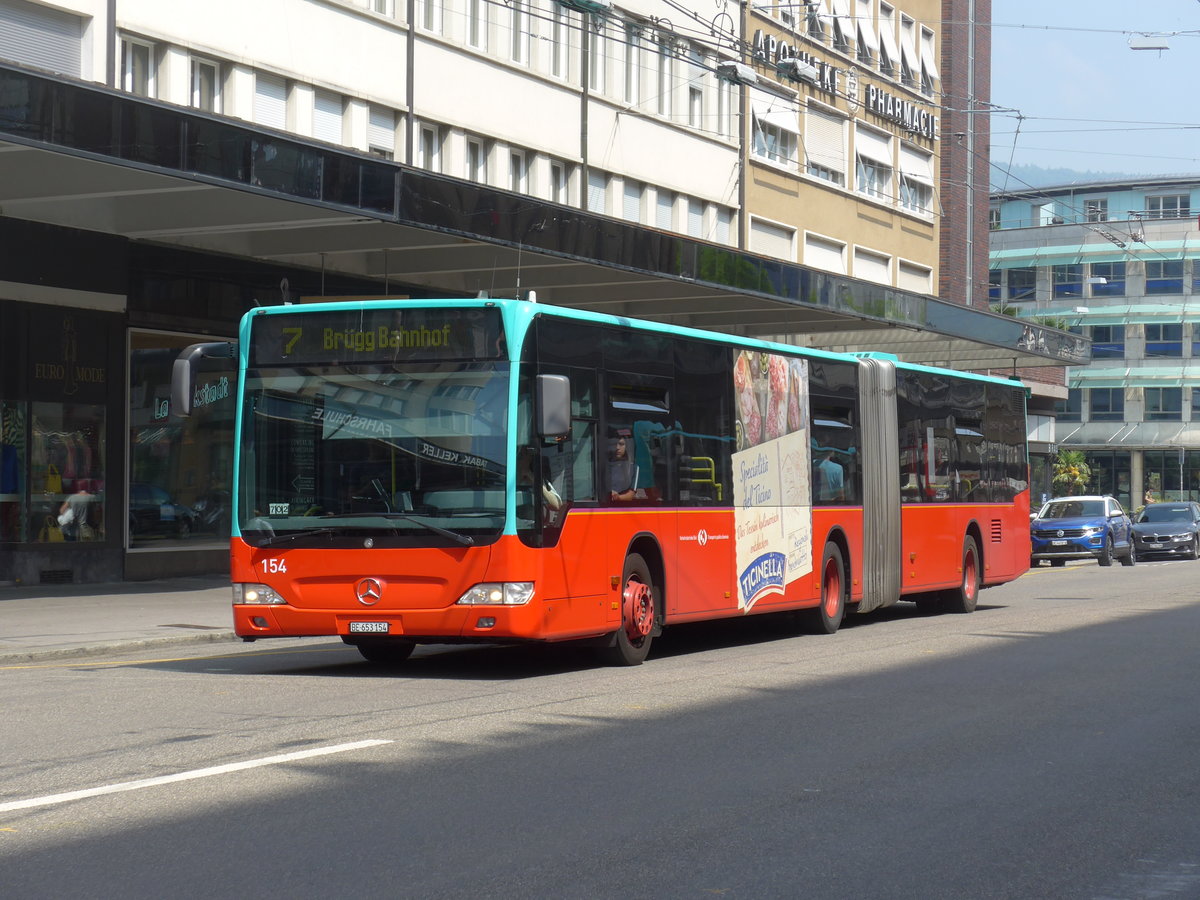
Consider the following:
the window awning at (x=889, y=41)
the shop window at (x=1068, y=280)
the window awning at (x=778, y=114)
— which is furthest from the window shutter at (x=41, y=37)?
the shop window at (x=1068, y=280)

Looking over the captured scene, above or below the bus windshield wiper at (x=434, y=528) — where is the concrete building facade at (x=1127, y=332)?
above

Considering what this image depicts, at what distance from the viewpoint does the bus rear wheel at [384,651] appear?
1481 centimetres

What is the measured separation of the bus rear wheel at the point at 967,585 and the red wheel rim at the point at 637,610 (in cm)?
835

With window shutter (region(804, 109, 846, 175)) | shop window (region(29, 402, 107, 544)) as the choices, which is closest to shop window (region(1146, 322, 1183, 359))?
window shutter (region(804, 109, 846, 175))

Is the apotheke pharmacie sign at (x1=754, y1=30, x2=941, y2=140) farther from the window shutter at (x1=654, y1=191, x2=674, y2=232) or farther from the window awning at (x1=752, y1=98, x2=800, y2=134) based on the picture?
the window shutter at (x1=654, y1=191, x2=674, y2=232)

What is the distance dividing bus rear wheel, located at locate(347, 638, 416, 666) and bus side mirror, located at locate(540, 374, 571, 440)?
2913 millimetres

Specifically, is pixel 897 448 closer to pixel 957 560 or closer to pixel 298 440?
pixel 957 560

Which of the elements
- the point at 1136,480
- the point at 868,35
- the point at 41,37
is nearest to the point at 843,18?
the point at 868,35

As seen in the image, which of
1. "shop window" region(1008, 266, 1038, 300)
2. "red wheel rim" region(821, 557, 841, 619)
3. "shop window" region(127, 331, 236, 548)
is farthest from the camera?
"shop window" region(1008, 266, 1038, 300)

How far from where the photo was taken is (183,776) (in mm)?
8297

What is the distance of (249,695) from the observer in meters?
11.9

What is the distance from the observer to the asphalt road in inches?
250

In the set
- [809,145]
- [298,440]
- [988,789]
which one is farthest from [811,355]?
[809,145]

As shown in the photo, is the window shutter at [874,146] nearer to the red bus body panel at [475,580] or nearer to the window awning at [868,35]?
the window awning at [868,35]
